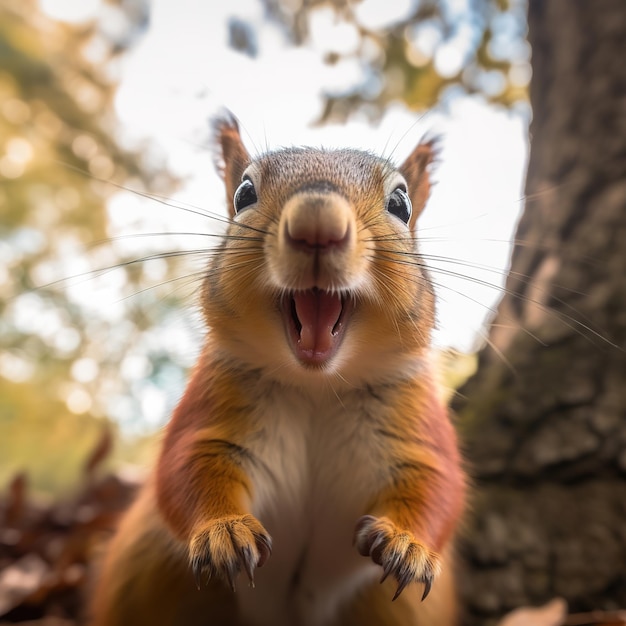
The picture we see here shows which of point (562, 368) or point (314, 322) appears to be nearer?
point (314, 322)

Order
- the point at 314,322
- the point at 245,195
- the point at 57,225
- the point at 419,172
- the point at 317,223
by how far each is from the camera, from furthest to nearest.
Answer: the point at 57,225, the point at 419,172, the point at 245,195, the point at 314,322, the point at 317,223

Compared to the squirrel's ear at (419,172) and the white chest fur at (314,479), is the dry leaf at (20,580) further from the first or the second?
the squirrel's ear at (419,172)

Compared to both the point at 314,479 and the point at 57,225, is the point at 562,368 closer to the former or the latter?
the point at 314,479

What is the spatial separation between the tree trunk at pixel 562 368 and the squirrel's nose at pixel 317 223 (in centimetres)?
77

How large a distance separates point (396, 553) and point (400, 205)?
0.59 meters

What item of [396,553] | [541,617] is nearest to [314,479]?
[396,553]

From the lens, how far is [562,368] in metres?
1.77

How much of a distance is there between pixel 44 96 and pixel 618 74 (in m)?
1.86

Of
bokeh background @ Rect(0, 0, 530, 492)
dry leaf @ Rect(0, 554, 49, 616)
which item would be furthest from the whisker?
dry leaf @ Rect(0, 554, 49, 616)

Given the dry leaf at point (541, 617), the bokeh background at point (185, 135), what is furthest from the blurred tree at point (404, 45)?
the dry leaf at point (541, 617)

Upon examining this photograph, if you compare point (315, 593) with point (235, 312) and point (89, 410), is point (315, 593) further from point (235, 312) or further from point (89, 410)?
point (89, 410)

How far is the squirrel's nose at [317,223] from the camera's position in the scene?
0.81 m

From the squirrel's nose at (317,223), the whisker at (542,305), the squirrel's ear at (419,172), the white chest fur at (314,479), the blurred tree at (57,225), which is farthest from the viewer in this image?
the blurred tree at (57,225)

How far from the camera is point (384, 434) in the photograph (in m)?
1.13
